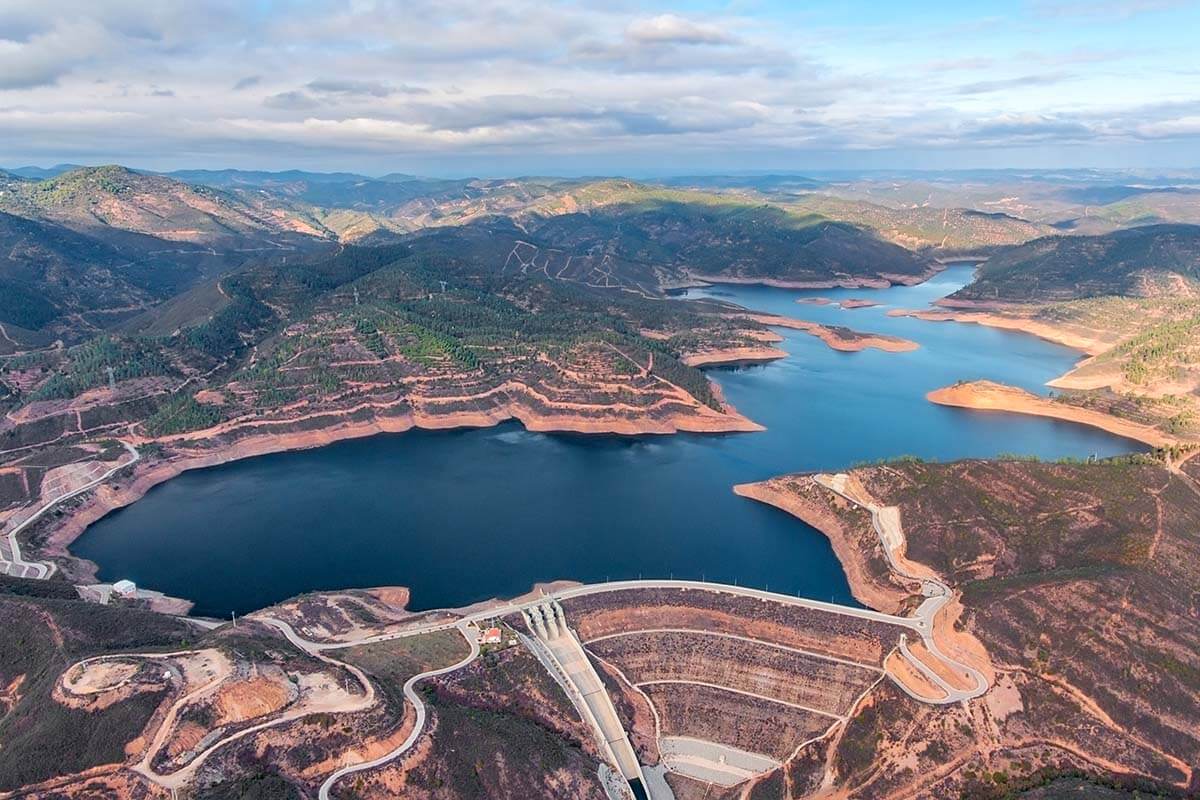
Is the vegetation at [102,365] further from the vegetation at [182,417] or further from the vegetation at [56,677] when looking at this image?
the vegetation at [56,677]

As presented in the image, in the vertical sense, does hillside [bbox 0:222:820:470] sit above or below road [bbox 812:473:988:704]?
above

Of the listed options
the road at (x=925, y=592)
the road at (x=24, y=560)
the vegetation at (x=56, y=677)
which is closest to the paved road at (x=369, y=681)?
the vegetation at (x=56, y=677)

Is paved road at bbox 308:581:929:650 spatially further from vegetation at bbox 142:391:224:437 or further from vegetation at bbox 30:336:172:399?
vegetation at bbox 30:336:172:399

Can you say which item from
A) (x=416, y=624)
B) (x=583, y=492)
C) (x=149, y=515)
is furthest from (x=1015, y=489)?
(x=149, y=515)

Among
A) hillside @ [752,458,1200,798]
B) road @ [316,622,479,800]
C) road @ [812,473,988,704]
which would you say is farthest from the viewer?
road @ [812,473,988,704]

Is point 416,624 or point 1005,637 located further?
point 416,624

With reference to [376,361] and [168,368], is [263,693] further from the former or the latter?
[168,368]

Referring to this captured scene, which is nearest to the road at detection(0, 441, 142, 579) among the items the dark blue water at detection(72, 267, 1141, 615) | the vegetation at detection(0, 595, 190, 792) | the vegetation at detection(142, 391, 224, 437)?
the dark blue water at detection(72, 267, 1141, 615)
